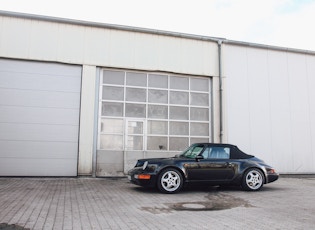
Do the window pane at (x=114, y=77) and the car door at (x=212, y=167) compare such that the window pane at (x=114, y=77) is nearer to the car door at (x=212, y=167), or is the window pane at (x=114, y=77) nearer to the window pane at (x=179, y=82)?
the window pane at (x=179, y=82)

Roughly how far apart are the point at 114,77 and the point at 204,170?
6078 mm

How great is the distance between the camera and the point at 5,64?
1173 cm

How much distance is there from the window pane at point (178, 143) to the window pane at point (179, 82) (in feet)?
7.24

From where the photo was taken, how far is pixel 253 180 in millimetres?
8781

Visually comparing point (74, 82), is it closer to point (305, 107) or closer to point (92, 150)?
point (92, 150)

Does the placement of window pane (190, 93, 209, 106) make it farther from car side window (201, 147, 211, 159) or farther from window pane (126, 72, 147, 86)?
car side window (201, 147, 211, 159)

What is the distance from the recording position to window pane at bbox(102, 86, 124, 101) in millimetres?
12602

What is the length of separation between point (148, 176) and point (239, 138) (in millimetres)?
6745

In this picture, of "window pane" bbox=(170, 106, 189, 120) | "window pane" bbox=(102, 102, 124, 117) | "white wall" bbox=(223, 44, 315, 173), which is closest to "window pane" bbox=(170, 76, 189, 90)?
"window pane" bbox=(170, 106, 189, 120)

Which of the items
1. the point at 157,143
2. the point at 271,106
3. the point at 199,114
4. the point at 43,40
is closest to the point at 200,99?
the point at 199,114

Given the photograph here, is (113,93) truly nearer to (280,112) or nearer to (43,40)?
(43,40)

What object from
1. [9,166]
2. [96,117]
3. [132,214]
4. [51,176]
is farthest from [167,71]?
[132,214]

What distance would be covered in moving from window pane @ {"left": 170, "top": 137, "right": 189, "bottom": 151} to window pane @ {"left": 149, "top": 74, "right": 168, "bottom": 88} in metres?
2.27

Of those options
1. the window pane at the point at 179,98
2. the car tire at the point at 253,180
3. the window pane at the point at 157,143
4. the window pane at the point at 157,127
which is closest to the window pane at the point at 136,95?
the window pane at the point at 157,127
